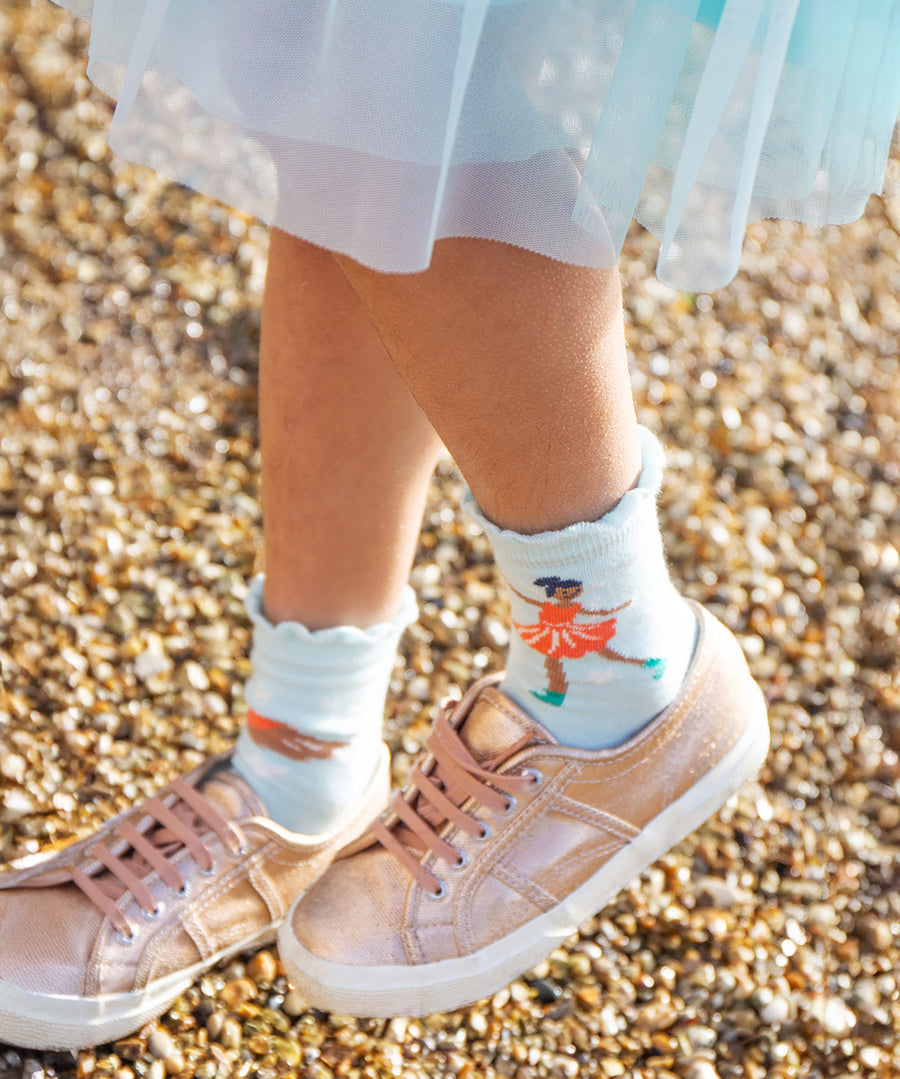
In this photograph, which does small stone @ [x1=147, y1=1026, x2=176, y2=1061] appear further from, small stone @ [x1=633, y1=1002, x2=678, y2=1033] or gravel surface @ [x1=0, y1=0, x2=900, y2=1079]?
small stone @ [x1=633, y1=1002, x2=678, y2=1033]

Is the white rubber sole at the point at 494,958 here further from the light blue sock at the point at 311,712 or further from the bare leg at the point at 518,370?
the bare leg at the point at 518,370

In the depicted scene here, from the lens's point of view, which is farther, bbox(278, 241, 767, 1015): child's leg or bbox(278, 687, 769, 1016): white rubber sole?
bbox(278, 687, 769, 1016): white rubber sole

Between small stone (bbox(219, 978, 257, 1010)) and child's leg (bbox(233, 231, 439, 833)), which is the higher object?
child's leg (bbox(233, 231, 439, 833))

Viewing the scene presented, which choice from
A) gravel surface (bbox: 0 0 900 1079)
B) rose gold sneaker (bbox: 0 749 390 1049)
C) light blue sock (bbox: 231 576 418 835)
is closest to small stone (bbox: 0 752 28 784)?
gravel surface (bbox: 0 0 900 1079)

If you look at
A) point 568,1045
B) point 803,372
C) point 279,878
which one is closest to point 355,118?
point 279,878

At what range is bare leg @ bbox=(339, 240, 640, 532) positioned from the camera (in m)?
0.83

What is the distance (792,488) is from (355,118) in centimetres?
160

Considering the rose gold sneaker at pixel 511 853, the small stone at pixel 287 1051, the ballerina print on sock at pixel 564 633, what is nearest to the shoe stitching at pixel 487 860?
the rose gold sneaker at pixel 511 853

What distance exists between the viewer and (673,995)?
136 cm

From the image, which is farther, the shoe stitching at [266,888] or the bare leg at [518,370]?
the shoe stitching at [266,888]

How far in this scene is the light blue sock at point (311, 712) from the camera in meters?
1.19

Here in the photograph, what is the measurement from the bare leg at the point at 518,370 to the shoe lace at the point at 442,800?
30 cm

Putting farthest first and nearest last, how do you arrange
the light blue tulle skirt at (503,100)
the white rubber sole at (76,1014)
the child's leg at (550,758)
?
the white rubber sole at (76,1014)
the child's leg at (550,758)
the light blue tulle skirt at (503,100)

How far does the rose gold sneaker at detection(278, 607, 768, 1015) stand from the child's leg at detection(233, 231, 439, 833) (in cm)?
14
